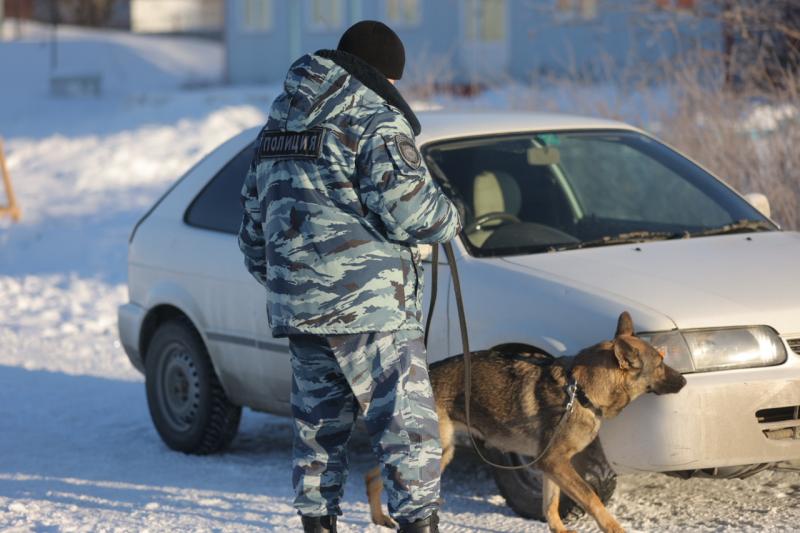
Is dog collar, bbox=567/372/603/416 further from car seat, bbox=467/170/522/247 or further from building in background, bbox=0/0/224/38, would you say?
building in background, bbox=0/0/224/38

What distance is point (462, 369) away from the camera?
15.9 ft

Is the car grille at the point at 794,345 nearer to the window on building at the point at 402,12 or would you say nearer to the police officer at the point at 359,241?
the police officer at the point at 359,241

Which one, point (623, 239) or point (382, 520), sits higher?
point (623, 239)

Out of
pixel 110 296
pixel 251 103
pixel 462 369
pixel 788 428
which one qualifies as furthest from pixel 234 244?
pixel 251 103

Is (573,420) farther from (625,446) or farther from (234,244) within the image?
(234,244)

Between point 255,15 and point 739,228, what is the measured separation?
27264mm

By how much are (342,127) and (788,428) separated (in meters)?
1.90

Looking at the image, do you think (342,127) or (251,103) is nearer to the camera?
(342,127)

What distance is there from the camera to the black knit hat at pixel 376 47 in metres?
4.01

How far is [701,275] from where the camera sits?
498cm

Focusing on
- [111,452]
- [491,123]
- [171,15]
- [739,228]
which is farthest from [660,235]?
[171,15]

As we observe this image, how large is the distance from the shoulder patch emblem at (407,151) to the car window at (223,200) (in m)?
2.54

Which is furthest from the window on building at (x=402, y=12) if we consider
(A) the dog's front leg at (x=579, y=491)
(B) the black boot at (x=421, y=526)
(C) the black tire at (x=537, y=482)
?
(B) the black boot at (x=421, y=526)

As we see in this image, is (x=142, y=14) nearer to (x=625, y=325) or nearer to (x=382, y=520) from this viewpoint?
(x=382, y=520)
